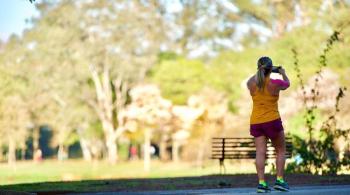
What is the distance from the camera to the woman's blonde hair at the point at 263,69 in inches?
428

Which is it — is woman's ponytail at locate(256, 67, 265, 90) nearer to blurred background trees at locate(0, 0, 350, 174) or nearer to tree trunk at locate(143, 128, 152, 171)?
blurred background trees at locate(0, 0, 350, 174)

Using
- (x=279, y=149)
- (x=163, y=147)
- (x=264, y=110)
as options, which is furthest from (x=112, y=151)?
(x=264, y=110)

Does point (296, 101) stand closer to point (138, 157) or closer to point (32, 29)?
point (32, 29)

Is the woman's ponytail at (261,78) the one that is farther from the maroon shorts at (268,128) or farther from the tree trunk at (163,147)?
the tree trunk at (163,147)

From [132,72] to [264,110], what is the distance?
215 feet

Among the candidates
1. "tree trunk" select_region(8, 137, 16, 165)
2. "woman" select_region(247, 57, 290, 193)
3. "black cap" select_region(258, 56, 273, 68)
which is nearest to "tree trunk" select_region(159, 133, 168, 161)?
"tree trunk" select_region(8, 137, 16, 165)

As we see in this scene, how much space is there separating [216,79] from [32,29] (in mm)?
16663

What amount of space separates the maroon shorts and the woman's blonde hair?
18.3 inches

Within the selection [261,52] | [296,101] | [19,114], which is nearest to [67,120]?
[19,114]

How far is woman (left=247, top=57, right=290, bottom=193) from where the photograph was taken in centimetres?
1094

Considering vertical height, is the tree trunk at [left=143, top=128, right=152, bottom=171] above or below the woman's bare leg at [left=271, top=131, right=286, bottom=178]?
above

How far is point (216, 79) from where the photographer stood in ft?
243

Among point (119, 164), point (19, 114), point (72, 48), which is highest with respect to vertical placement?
point (72, 48)

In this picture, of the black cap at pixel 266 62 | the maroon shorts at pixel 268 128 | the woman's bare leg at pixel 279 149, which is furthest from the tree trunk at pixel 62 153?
the black cap at pixel 266 62
